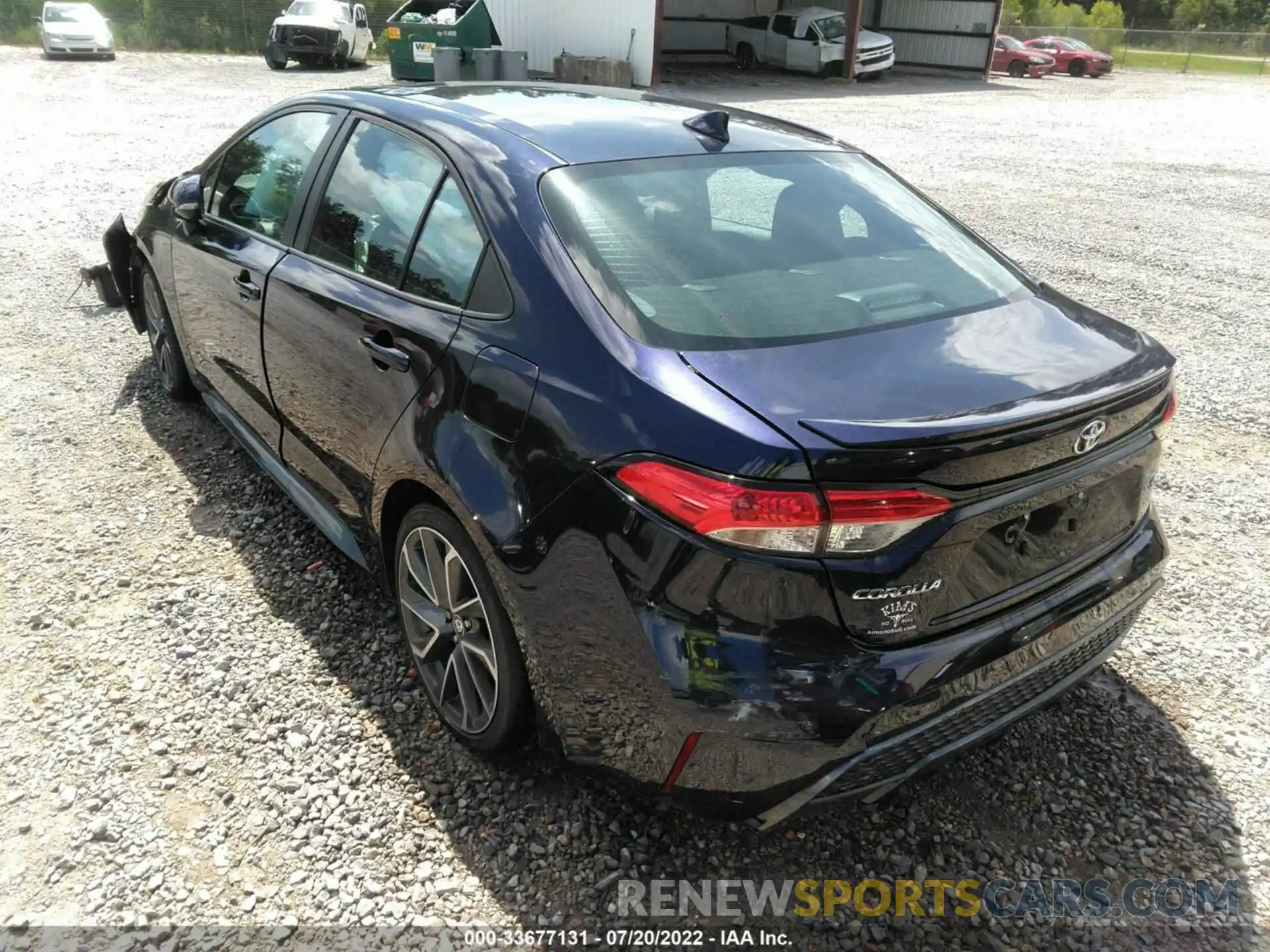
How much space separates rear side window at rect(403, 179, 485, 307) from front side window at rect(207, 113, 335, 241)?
915 millimetres

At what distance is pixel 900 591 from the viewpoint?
186 cm

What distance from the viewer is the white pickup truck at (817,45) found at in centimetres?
2717

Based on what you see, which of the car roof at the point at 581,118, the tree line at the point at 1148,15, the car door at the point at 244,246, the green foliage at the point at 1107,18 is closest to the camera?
the car roof at the point at 581,118

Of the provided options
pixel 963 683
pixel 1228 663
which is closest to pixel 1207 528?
pixel 1228 663

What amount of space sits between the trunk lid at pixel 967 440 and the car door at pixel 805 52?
28.0m

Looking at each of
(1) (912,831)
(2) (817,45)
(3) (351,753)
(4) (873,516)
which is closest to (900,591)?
(4) (873,516)

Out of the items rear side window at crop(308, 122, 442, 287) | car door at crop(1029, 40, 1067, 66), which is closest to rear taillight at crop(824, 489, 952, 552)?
rear side window at crop(308, 122, 442, 287)

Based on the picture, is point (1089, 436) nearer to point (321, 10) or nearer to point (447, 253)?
point (447, 253)

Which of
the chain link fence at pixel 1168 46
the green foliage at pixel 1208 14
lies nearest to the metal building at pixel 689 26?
the chain link fence at pixel 1168 46

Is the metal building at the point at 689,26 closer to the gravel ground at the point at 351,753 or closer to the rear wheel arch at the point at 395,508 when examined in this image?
the gravel ground at the point at 351,753

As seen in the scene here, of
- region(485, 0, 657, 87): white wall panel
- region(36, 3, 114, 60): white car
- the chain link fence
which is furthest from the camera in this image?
the chain link fence

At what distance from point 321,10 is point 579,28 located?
770 cm

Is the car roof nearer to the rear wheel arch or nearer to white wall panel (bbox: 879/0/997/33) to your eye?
the rear wheel arch

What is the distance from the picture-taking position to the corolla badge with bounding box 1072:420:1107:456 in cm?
202
